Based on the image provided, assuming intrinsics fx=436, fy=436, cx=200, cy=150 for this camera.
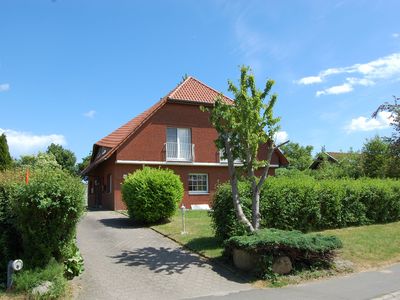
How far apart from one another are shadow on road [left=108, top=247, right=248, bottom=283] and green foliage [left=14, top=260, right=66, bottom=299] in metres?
2.64

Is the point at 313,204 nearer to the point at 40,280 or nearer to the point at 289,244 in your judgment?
the point at 289,244

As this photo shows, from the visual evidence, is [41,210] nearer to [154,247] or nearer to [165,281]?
[165,281]

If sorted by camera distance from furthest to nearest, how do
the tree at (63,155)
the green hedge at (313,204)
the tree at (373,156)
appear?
1. the tree at (63,155)
2. the tree at (373,156)
3. the green hedge at (313,204)

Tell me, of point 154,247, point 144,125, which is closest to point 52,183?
point 154,247

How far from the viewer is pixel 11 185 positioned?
9.28 meters

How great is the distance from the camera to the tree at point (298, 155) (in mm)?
58812

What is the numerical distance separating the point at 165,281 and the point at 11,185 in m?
3.94

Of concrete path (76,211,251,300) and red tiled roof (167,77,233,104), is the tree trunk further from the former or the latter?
red tiled roof (167,77,233,104)

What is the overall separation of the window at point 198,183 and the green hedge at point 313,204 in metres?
11.1

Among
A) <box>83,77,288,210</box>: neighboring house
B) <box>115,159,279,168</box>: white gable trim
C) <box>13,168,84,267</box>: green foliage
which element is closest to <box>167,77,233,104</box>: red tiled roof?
<box>83,77,288,210</box>: neighboring house

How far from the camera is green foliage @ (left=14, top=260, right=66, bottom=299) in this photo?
816cm

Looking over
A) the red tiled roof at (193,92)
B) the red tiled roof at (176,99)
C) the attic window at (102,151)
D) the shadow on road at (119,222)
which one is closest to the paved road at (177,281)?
the shadow on road at (119,222)

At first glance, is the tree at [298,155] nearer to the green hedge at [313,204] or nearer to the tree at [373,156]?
the tree at [373,156]

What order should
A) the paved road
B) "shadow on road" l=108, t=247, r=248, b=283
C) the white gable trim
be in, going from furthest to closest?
the white gable trim, "shadow on road" l=108, t=247, r=248, b=283, the paved road
